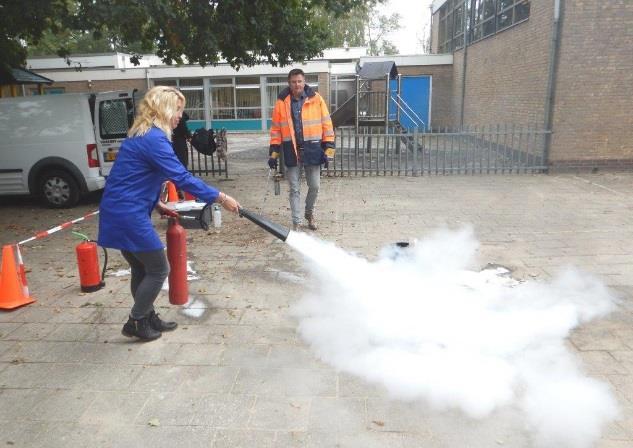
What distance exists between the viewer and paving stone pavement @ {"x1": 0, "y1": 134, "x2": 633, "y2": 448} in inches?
114

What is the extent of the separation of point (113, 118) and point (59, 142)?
989 millimetres

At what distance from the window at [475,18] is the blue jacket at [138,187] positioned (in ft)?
43.1

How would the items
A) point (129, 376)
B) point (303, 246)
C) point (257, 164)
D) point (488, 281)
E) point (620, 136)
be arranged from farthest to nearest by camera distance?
point (257, 164) → point (620, 136) → point (488, 281) → point (303, 246) → point (129, 376)

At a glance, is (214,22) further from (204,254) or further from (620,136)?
(620,136)

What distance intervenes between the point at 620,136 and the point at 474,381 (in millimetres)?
10592

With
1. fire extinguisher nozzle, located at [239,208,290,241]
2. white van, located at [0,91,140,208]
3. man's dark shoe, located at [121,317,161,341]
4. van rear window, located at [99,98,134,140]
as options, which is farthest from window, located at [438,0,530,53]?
man's dark shoe, located at [121,317,161,341]

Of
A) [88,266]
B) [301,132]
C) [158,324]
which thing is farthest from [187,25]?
[158,324]

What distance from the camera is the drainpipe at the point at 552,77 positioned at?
11.4m

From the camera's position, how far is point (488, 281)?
510 cm

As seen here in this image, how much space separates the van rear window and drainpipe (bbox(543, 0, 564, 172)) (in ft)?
29.7

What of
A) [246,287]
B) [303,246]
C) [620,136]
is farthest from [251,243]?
[620,136]

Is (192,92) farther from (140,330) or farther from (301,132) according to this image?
(140,330)

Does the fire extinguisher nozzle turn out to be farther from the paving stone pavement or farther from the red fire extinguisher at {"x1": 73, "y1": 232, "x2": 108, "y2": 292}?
the red fire extinguisher at {"x1": 73, "y1": 232, "x2": 108, "y2": 292}

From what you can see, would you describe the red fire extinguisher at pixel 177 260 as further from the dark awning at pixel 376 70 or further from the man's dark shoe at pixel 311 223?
the dark awning at pixel 376 70
